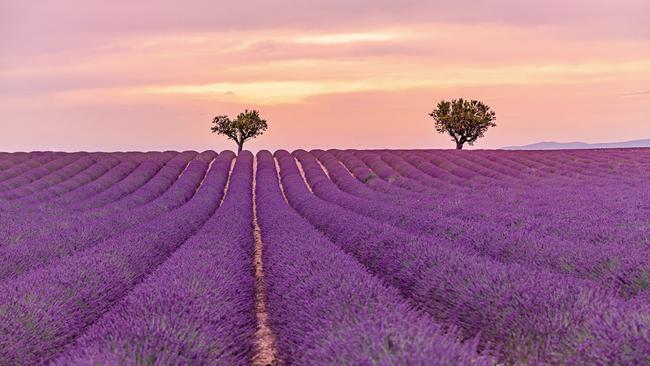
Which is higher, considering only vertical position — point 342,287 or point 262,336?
point 342,287

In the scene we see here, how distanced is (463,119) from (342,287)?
3968 cm

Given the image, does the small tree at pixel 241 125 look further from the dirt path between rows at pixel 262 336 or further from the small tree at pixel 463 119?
the dirt path between rows at pixel 262 336

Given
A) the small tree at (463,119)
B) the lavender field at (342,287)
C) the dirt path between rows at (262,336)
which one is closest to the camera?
the lavender field at (342,287)

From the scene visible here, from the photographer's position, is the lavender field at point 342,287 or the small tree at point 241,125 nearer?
the lavender field at point 342,287

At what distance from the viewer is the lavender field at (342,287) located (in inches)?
134

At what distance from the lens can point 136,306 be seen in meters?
4.37

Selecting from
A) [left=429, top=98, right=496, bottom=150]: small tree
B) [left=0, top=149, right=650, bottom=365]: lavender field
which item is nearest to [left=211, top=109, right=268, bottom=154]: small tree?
[left=429, top=98, right=496, bottom=150]: small tree

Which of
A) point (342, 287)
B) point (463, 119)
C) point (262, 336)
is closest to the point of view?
point (342, 287)

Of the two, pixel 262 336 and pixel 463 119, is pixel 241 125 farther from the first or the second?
pixel 262 336

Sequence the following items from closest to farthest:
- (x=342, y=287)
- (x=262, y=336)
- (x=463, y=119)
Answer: (x=342, y=287) → (x=262, y=336) → (x=463, y=119)

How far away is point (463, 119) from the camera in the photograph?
42.9 metres

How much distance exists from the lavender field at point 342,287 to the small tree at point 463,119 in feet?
96.5

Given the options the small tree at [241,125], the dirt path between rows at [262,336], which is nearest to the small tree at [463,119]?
the small tree at [241,125]

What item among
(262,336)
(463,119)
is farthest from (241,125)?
(262,336)
